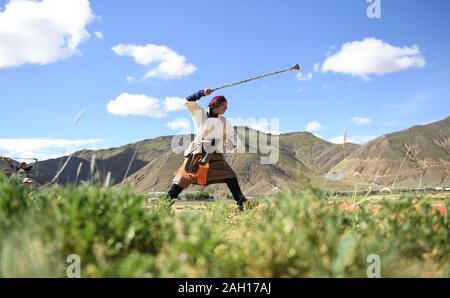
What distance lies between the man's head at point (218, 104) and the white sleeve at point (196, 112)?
24 centimetres

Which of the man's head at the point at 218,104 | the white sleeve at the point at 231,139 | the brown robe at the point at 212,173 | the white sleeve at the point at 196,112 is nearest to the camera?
the brown robe at the point at 212,173

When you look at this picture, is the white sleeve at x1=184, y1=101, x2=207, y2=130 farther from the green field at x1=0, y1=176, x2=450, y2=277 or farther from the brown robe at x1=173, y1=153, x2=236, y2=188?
the green field at x1=0, y1=176, x2=450, y2=277

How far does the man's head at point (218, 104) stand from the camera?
32.0ft

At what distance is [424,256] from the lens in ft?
10.7

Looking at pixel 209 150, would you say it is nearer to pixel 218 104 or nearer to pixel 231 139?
pixel 231 139

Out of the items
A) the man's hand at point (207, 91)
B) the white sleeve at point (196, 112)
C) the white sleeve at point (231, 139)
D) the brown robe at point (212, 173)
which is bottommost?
the brown robe at point (212, 173)

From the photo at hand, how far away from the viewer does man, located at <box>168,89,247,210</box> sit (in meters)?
9.20

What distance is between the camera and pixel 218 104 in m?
9.79

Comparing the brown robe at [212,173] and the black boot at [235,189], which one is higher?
the brown robe at [212,173]

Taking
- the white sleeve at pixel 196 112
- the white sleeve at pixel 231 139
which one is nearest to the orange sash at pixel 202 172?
the white sleeve at pixel 231 139

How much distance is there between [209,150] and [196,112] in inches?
42.5

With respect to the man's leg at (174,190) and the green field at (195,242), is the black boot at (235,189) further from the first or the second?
the green field at (195,242)
